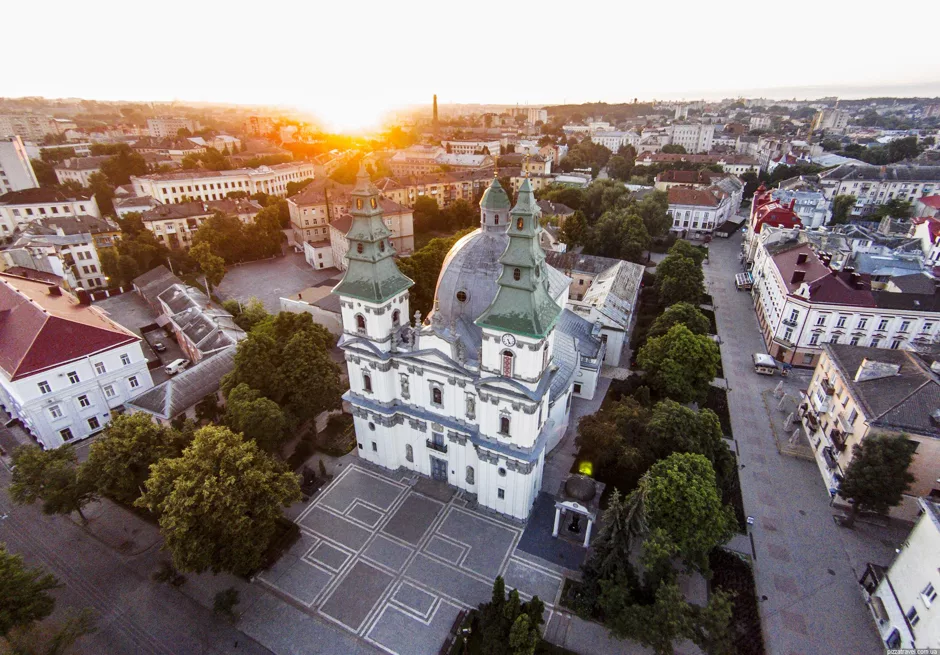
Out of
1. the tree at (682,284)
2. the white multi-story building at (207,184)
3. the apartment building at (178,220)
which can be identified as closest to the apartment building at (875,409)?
the tree at (682,284)

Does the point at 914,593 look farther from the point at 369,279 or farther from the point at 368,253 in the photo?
the point at 368,253

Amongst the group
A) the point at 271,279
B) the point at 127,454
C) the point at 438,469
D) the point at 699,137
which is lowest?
the point at 271,279

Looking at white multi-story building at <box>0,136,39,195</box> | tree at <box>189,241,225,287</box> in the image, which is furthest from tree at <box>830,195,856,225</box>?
white multi-story building at <box>0,136,39,195</box>

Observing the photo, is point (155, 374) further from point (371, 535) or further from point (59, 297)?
point (371, 535)

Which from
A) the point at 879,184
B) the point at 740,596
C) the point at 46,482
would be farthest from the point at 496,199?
the point at 879,184

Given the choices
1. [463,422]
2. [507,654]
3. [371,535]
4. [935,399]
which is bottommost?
[371,535]

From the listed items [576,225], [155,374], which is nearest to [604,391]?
[576,225]

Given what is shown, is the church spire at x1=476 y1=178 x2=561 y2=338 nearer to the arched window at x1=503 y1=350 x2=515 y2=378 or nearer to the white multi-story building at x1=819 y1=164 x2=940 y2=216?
the arched window at x1=503 y1=350 x2=515 y2=378
